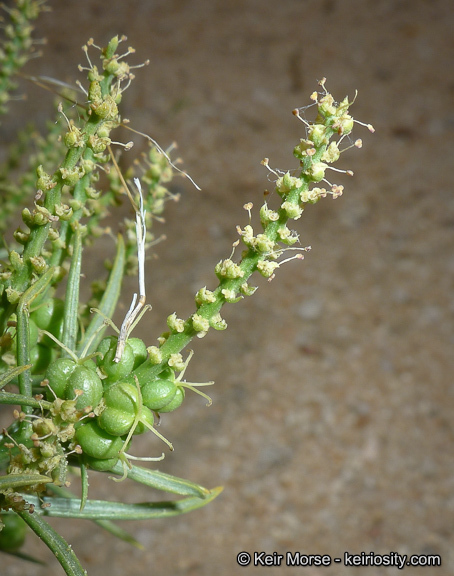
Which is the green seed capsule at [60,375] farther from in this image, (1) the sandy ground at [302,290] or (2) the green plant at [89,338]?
(1) the sandy ground at [302,290]

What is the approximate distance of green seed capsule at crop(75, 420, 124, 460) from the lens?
35 cm

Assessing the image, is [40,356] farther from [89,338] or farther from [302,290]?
[302,290]

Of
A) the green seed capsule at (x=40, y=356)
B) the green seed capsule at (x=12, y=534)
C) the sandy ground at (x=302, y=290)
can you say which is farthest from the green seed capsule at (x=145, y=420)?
the sandy ground at (x=302, y=290)

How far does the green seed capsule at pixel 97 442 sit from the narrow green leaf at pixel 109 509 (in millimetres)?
74

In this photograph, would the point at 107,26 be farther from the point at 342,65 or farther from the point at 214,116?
the point at 342,65

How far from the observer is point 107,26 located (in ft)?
5.76

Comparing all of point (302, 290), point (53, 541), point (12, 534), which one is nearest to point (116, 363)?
point (53, 541)

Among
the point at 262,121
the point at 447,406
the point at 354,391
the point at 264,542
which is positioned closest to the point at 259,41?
the point at 262,121

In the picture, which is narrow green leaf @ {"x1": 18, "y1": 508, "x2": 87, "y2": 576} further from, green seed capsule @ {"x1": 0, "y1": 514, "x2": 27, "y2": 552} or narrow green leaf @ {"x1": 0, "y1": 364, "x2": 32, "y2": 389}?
green seed capsule @ {"x1": 0, "y1": 514, "x2": 27, "y2": 552}

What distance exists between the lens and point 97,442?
1.16ft

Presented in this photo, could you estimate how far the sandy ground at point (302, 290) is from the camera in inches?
54.1

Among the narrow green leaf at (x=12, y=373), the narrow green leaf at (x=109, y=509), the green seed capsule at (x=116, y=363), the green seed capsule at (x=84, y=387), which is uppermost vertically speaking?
the green seed capsule at (x=116, y=363)

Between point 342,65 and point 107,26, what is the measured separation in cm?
77

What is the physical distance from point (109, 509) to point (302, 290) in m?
1.27
